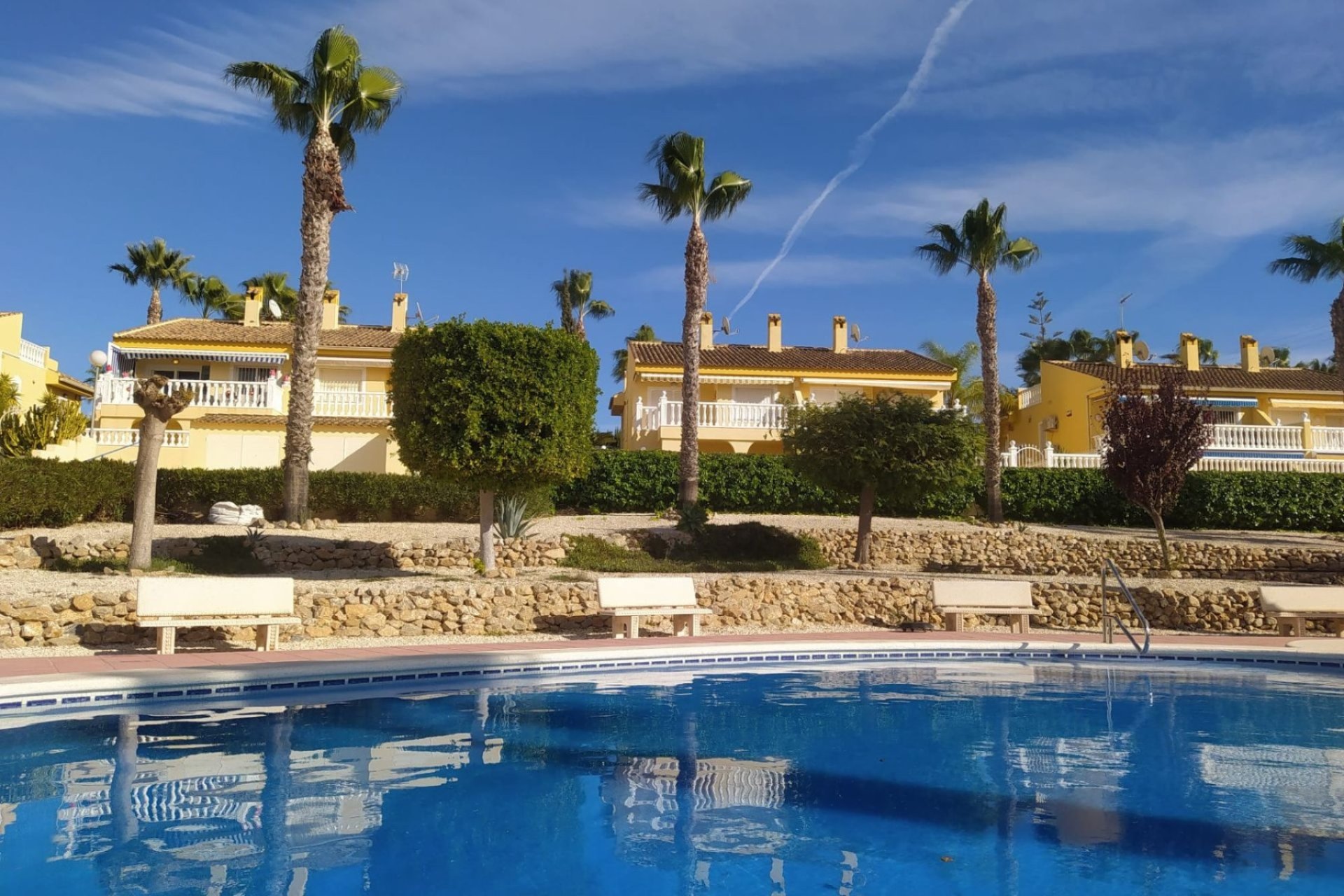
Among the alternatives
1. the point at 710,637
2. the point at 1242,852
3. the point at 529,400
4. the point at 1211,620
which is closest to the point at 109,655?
the point at 529,400

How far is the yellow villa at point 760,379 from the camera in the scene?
30.6m

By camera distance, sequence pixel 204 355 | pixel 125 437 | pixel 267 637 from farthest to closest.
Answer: pixel 204 355, pixel 125 437, pixel 267 637

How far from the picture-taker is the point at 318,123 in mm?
20531

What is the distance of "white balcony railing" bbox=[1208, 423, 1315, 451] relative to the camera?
109 feet

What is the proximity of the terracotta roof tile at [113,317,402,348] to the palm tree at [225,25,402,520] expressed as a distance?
11922mm

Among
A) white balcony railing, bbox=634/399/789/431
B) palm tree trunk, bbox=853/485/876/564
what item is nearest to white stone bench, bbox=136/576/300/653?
palm tree trunk, bbox=853/485/876/564

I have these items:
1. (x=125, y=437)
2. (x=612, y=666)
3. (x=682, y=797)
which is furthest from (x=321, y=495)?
(x=682, y=797)

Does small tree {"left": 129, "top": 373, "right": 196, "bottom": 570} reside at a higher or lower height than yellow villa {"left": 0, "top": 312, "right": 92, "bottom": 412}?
lower

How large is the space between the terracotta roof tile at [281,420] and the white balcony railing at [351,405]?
16 centimetres

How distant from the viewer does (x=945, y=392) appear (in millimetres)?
37219

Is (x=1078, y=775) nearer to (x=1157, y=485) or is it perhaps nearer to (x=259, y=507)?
(x=1157, y=485)

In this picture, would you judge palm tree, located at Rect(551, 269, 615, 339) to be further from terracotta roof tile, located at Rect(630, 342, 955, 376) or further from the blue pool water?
the blue pool water

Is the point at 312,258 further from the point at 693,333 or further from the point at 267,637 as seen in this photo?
the point at 267,637

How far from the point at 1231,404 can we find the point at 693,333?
25606 millimetres
